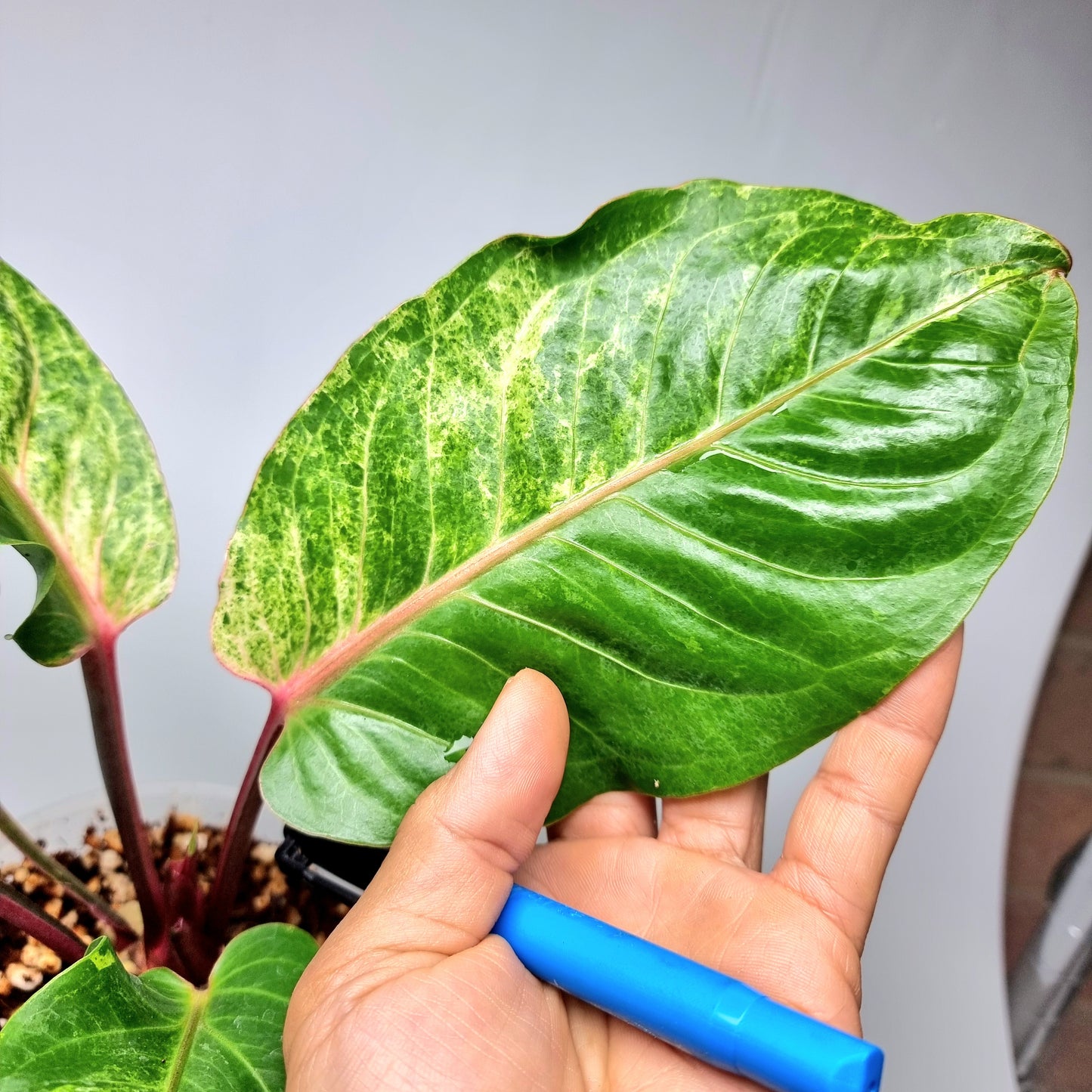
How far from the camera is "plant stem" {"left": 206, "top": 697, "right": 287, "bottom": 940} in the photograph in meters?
0.76

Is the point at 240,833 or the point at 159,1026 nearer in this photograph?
the point at 159,1026

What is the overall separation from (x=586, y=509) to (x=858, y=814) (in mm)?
334

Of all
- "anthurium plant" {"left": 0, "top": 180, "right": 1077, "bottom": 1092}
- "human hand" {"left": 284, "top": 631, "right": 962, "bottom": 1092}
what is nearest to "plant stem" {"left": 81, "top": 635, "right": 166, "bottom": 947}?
"anthurium plant" {"left": 0, "top": 180, "right": 1077, "bottom": 1092}

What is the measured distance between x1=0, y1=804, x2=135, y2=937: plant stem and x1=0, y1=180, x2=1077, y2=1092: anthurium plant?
0.02 meters

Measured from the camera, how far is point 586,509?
27.2 inches

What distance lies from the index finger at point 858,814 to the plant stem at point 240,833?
16.4 inches

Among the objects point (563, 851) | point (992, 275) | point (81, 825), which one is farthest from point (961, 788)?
point (81, 825)

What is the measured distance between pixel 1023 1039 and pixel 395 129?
1.37 meters

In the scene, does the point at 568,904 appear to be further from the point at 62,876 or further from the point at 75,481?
the point at 75,481

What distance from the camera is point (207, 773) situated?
3.64ft

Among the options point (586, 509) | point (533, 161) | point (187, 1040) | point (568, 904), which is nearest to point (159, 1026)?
point (187, 1040)

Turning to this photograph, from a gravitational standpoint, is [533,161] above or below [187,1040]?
above

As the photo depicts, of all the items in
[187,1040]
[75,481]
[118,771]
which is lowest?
[187,1040]

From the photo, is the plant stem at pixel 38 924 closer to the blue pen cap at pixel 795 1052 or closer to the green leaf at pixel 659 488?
the green leaf at pixel 659 488
